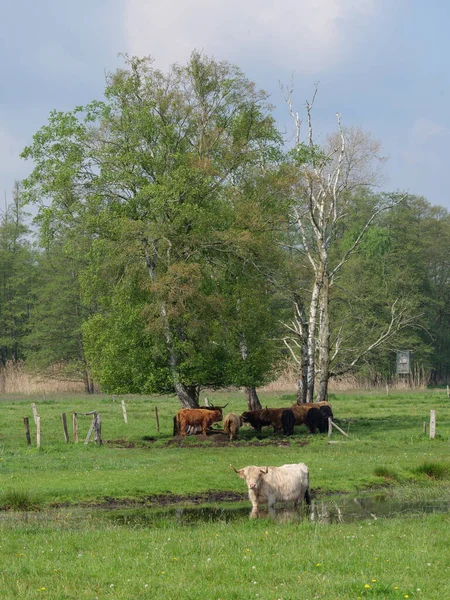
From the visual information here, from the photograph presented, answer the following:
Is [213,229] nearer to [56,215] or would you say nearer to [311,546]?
[56,215]

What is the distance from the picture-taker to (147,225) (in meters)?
38.2

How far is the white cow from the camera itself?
811 inches

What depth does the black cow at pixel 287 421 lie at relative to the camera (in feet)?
128

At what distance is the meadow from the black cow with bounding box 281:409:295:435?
26.7 inches

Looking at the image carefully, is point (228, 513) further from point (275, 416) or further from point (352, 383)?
point (352, 383)

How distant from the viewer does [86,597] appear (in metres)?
11.9

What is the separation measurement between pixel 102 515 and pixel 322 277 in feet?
84.9

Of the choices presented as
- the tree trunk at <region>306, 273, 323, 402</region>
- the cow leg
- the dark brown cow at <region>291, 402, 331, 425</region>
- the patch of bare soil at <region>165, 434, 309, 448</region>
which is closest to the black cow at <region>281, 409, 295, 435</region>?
the dark brown cow at <region>291, 402, 331, 425</region>

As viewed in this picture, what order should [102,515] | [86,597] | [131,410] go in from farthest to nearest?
[131,410]
[102,515]
[86,597]

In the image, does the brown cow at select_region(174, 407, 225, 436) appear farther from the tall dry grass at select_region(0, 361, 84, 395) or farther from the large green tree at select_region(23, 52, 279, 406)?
the tall dry grass at select_region(0, 361, 84, 395)

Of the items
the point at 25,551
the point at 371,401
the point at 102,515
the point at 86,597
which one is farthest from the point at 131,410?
the point at 86,597

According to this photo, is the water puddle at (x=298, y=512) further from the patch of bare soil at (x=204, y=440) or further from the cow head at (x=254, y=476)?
the patch of bare soil at (x=204, y=440)

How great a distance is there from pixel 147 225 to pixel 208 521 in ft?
68.7

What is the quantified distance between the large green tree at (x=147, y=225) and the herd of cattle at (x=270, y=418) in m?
2.10
